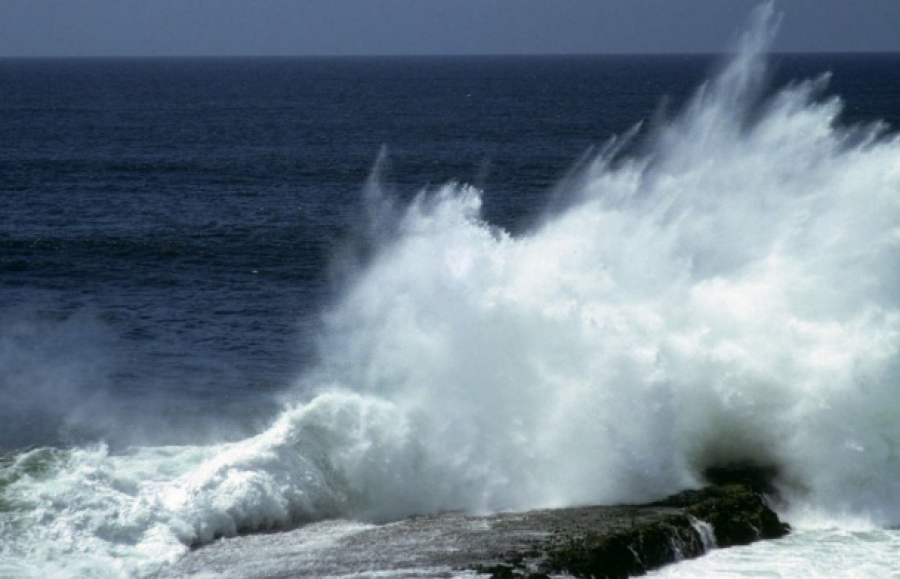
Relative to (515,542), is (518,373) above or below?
above

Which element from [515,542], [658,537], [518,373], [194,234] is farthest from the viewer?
[194,234]

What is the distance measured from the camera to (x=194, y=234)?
169 feet

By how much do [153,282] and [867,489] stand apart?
26.5 meters

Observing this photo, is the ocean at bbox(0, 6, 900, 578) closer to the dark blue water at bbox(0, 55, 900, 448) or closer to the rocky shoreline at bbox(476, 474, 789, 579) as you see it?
the dark blue water at bbox(0, 55, 900, 448)

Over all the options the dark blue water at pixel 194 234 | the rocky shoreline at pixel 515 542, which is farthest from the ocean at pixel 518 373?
the rocky shoreline at pixel 515 542

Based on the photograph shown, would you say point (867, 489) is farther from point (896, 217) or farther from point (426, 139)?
point (426, 139)

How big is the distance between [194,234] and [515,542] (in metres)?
34.2

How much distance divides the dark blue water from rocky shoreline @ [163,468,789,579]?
725 cm

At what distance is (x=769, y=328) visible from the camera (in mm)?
25359

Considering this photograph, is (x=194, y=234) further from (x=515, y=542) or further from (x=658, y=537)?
(x=658, y=537)

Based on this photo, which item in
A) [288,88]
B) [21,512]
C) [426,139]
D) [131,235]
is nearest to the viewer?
[21,512]

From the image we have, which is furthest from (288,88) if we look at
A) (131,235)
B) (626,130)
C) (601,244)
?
(601,244)

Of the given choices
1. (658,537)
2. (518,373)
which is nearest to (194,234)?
(518,373)

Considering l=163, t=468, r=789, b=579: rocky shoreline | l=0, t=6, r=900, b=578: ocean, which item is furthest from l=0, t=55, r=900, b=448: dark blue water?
l=163, t=468, r=789, b=579: rocky shoreline
